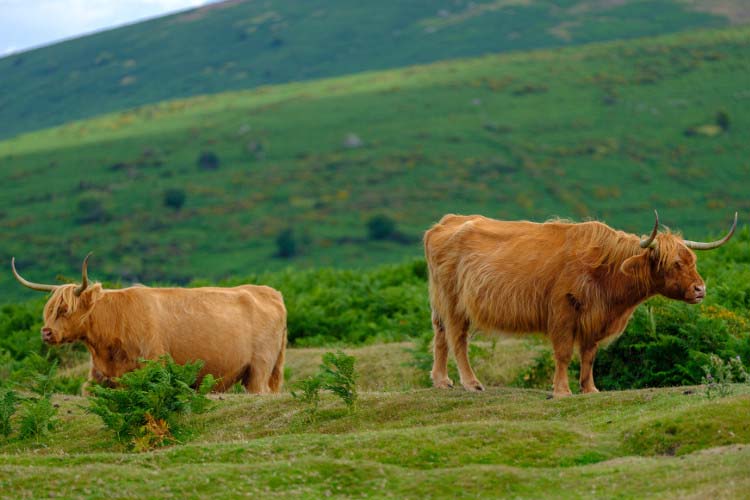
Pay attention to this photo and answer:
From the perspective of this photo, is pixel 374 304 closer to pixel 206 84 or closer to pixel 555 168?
pixel 555 168

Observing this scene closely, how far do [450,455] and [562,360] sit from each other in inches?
121

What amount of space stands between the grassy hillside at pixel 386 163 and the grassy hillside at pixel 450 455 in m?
67.8

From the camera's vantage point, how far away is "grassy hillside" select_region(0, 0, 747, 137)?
156375 millimetres

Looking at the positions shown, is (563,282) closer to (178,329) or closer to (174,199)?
(178,329)

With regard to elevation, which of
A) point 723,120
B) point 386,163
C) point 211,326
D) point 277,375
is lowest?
point 723,120

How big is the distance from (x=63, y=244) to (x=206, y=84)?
75.8 meters

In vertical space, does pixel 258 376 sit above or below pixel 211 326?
below

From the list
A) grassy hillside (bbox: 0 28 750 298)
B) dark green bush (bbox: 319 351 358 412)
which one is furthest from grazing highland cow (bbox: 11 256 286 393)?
grassy hillside (bbox: 0 28 750 298)

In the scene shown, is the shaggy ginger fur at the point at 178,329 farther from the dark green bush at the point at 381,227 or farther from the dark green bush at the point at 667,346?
the dark green bush at the point at 381,227

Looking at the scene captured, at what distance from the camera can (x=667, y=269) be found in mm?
12742

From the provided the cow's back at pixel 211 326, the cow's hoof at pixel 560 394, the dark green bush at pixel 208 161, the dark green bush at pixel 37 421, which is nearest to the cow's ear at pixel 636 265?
the cow's hoof at pixel 560 394

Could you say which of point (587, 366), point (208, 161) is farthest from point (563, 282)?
point (208, 161)

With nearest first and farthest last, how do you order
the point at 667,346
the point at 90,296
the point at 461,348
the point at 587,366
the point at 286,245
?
the point at 587,366, the point at 461,348, the point at 90,296, the point at 667,346, the point at 286,245

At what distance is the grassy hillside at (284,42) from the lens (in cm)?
15638
